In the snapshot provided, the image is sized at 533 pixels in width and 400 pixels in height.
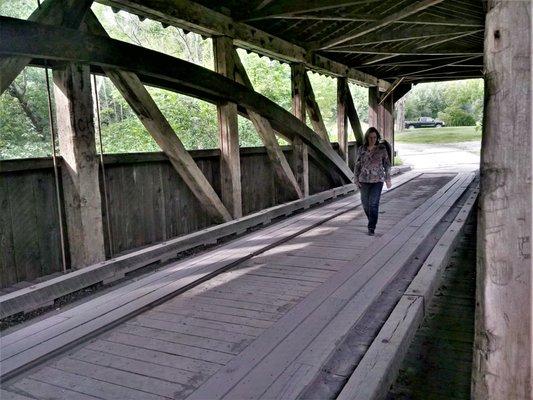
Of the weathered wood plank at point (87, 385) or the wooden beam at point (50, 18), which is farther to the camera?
the wooden beam at point (50, 18)

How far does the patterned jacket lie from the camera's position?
5488mm

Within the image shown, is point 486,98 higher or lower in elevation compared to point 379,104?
lower

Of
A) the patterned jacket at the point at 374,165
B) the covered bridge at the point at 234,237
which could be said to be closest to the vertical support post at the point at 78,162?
the covered bridge at the point at 234,237

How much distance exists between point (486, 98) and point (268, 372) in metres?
1.69

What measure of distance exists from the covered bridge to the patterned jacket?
716 millimetres

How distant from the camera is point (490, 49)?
5.20ft

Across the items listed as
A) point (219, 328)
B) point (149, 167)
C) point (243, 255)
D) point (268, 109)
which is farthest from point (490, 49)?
point (268, 109)

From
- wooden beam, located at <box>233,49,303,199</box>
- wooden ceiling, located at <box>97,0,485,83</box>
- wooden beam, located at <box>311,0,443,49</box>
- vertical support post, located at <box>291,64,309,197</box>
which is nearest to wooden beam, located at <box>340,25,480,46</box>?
wooden ceiling, located at <box>97,0,485,83</box>

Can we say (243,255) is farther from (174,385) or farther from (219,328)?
(174,385)

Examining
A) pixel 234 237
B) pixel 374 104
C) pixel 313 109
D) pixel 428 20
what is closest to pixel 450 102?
pixel 374 104

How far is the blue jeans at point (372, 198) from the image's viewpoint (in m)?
5.57

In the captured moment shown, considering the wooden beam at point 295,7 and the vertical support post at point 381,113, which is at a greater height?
the wooden beam at point 295,7

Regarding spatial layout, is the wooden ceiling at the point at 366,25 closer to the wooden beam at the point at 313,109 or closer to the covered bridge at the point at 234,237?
the covered bridge at the point at 234,237

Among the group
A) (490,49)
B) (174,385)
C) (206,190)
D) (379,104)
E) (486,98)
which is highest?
(379,104)
